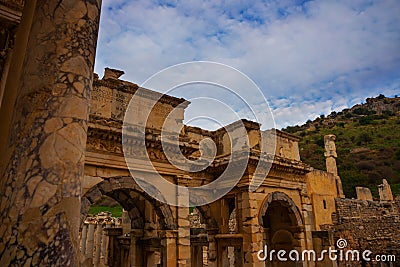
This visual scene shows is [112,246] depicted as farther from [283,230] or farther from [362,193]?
[362,193]

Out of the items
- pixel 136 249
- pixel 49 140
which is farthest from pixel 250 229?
pixel 49 140

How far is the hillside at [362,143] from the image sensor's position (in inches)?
1531

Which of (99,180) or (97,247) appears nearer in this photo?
(99,180)

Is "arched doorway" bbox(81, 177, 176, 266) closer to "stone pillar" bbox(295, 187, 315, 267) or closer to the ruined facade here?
the ruined facade

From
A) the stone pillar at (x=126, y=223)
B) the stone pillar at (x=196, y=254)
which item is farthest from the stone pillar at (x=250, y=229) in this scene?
the stone pillar at (x=126, y=223)

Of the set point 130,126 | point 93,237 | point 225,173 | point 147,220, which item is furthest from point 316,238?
point 93,237

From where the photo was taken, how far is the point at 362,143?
5003 cm

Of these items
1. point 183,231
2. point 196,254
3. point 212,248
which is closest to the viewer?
point 183,231

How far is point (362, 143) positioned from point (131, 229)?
48.3m

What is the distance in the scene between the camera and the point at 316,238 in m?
12.7

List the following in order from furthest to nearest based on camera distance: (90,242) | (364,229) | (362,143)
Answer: (362,143)
(90,242)
(364,229)

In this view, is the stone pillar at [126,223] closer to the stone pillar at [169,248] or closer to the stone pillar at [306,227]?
the stone pillar at [169,248]

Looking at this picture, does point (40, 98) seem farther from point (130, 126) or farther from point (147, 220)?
point (147, 220)

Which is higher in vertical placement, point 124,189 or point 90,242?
point 124,189
